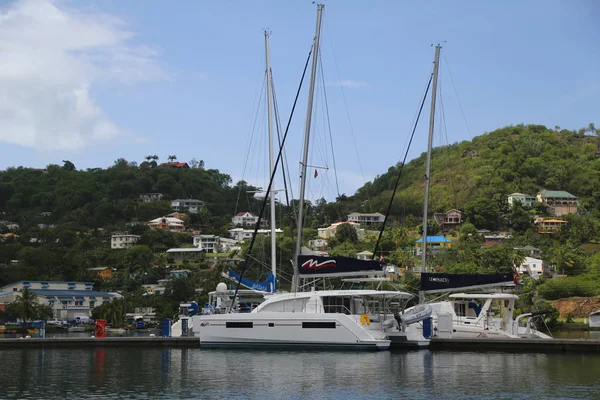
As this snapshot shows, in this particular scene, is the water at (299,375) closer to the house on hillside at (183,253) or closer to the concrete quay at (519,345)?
the concrete quay at (519,345)

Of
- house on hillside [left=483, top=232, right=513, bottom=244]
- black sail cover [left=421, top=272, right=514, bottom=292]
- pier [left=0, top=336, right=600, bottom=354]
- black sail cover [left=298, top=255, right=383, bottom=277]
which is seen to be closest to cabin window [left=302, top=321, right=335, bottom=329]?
black sail cover [left=298, top=255, right=383, bottom=277]

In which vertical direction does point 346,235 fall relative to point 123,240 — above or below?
below

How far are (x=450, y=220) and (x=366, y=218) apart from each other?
19.7 meters

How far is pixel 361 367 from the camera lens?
27.1 m

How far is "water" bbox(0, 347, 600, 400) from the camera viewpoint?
2216 cm

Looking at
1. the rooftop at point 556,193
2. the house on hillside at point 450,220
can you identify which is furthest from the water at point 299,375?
the rooftop at point 556,193

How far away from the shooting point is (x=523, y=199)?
462 ft

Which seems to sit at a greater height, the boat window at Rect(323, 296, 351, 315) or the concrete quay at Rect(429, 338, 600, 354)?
the boat window at Rect(323, 296, 351, 315)

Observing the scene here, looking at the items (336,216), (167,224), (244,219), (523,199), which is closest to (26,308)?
(167,224)

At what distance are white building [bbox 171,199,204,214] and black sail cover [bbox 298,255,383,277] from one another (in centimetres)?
13983

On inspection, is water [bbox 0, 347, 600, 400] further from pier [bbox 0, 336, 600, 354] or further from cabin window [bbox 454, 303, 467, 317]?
cabin window [bbox 454, 303, 467, 317]

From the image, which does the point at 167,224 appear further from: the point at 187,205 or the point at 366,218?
the point at 366,218

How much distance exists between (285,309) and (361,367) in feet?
20.9

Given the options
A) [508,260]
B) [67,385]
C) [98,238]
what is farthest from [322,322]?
[98,238]
